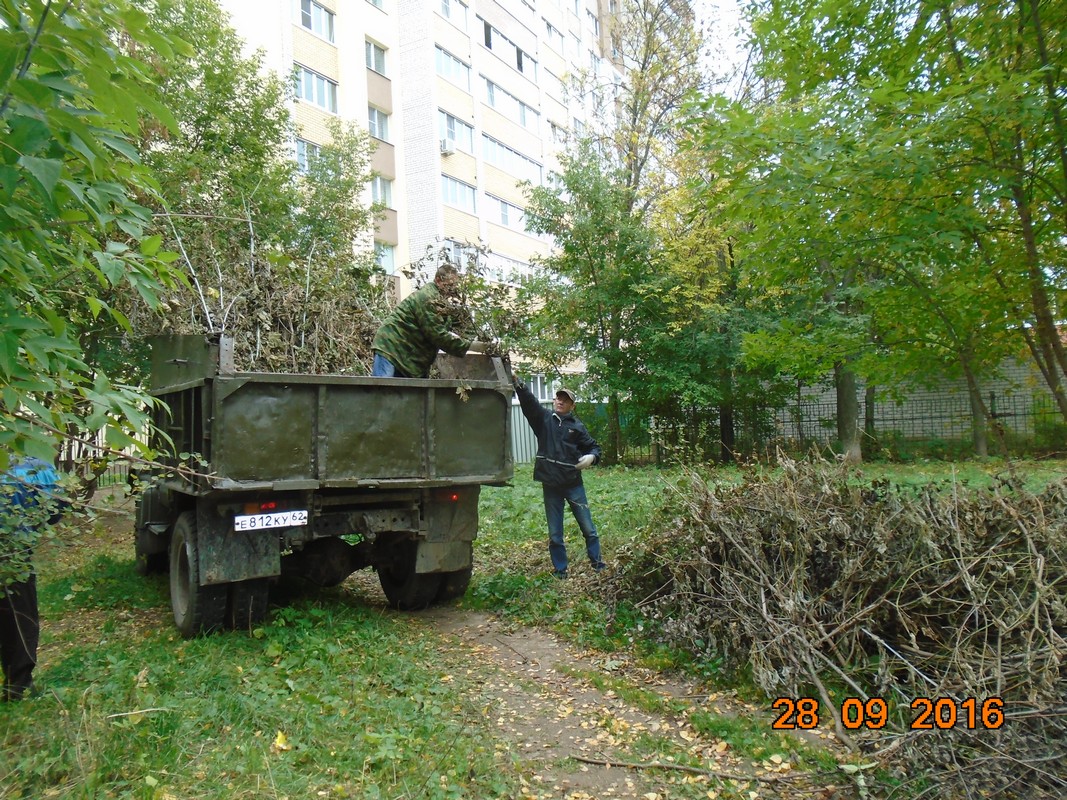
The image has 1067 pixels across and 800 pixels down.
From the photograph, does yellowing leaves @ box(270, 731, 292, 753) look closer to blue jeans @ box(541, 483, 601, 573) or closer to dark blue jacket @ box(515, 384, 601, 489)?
blue jeans @ box(541, 483, 601, 573)

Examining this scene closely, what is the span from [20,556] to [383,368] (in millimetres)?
3180

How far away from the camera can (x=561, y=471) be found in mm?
7301

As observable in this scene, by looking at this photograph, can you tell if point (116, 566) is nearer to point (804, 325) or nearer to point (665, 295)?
point (804, 325)

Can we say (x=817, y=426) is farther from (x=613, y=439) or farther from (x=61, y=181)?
(x=61, y=181)

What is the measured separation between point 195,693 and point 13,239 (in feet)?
9.55

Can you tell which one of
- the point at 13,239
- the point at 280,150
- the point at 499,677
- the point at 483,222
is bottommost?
the point at 499,677

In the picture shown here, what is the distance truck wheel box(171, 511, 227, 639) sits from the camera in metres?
5.47

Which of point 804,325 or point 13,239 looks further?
point 804,325

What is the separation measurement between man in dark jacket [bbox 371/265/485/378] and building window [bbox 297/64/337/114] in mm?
18580

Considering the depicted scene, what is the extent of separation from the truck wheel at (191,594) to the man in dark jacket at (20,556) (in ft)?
3.64

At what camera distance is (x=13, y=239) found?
8.64 feet

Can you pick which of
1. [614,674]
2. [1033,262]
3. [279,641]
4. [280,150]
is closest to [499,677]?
[614,674]

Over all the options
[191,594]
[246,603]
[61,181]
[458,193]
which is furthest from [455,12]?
[61,181]
